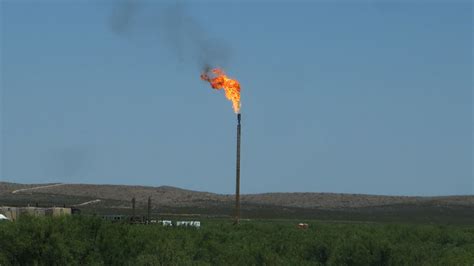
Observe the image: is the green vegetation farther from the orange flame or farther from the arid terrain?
the arid terrain

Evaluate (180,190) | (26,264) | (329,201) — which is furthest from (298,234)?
(180,190)

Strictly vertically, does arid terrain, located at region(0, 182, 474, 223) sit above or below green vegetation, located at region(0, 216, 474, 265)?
above

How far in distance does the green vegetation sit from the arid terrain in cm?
5090

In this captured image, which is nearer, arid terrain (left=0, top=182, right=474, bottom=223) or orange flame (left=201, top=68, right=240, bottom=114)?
orange flame (left=201, top=68, right=240, bottom=114)

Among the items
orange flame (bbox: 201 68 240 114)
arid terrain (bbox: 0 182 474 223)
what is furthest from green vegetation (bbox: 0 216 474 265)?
arid terrain (bbox: 0 182 474 223)

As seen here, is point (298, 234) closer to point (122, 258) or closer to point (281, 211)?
point (122, 258)

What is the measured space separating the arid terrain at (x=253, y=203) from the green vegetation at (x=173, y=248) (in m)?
50.9

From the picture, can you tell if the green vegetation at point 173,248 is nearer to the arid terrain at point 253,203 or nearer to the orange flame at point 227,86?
the orange flame at point 227,86

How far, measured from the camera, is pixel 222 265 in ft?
120

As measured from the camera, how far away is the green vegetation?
117 feet

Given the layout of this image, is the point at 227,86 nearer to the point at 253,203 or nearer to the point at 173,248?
the point at 173,248

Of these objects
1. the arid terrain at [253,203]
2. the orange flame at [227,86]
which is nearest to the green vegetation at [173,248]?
the orange flame at [227,86]

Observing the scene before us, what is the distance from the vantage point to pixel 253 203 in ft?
405

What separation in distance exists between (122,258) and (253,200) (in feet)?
303
